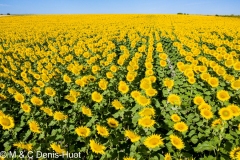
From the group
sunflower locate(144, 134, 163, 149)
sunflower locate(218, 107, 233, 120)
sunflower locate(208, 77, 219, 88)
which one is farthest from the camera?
sunflower locate(208, 77, 219, 88)

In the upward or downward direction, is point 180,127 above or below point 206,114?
below

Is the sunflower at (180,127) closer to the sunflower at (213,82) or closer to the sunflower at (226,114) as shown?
the sunflower at (226,114)

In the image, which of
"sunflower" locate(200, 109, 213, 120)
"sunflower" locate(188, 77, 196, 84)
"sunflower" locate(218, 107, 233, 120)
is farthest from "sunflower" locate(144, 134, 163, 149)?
"sunflower" locate(188, 77, 196, 84)

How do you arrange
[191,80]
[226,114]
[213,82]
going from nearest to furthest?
1. [226,114]
2. [213,82]
3. [191,80]

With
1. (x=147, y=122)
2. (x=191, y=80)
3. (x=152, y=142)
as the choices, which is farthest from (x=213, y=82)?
(x=152, y=142)

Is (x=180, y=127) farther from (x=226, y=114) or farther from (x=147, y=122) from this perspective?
(x=226, y=114)

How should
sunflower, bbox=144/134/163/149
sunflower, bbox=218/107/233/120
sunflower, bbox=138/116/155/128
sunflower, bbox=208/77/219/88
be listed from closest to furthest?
sunflower, bbox=144/134/163/149 → sunflower, bbox=138/116/155/128 → sunflower, bbox=218/107/233/120 → sunflower, bbox=208/77/219/88

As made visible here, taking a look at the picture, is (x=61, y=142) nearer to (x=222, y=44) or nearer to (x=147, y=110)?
(x=147, y=110)

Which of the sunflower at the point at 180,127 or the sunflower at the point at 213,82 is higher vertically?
the sunflower at the point at 213,82

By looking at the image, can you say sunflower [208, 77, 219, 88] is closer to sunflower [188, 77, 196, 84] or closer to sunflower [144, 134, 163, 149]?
sunflower [188, 77, 196, 84]

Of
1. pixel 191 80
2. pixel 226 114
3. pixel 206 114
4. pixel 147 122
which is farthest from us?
pixel 191 80

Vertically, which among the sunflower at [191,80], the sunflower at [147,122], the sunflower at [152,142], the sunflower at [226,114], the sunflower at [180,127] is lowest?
the sunflower at [152,142]

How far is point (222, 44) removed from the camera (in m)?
13.9

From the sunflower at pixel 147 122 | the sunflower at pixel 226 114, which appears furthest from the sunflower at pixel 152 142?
the sunflower at pixel 226 114
